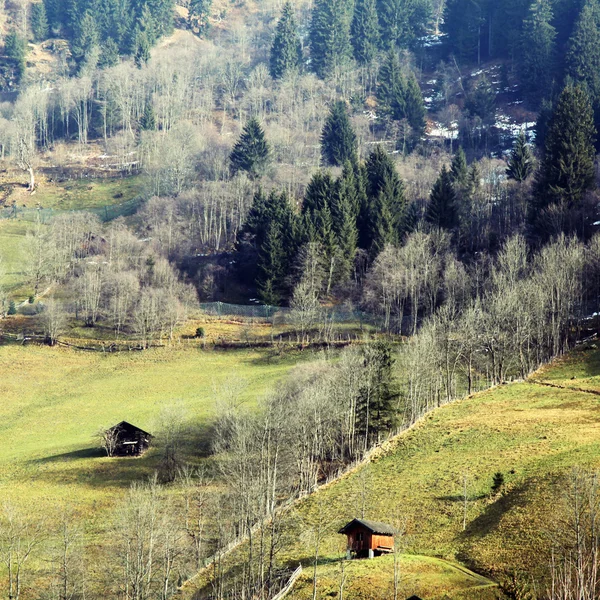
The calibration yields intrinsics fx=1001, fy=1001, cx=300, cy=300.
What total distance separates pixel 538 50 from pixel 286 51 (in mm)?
50158

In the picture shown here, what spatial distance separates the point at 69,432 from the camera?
90.9 meters

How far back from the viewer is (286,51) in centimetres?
19350

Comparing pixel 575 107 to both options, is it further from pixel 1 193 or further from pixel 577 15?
pixel 1 193

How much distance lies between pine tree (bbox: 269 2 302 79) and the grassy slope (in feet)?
324

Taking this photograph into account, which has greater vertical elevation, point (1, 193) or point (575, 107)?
point (575, 107)

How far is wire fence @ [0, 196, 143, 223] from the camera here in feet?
481

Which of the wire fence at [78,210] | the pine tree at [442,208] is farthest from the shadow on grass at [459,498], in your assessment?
the wire fence at [78,210]

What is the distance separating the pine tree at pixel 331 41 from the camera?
191m

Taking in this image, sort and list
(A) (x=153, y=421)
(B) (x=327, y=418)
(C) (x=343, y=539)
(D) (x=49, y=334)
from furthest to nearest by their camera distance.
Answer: (D) (x=49, y=334) < (A) (x=153, y=421) < (B) (x=327, y=418) < (C) (x=343, y=539)

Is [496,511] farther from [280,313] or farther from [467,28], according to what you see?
[467,28]

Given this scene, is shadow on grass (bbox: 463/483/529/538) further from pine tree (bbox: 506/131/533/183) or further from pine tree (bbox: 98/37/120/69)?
pine tree (bbox: 98/37/120/69)

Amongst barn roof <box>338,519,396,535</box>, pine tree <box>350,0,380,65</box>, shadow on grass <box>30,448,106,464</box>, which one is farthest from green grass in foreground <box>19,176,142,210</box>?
barn roof <box>338,519,396,535</box>

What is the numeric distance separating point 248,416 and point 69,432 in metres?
19.1

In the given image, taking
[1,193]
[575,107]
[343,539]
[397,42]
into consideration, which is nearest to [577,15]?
[397,42]
